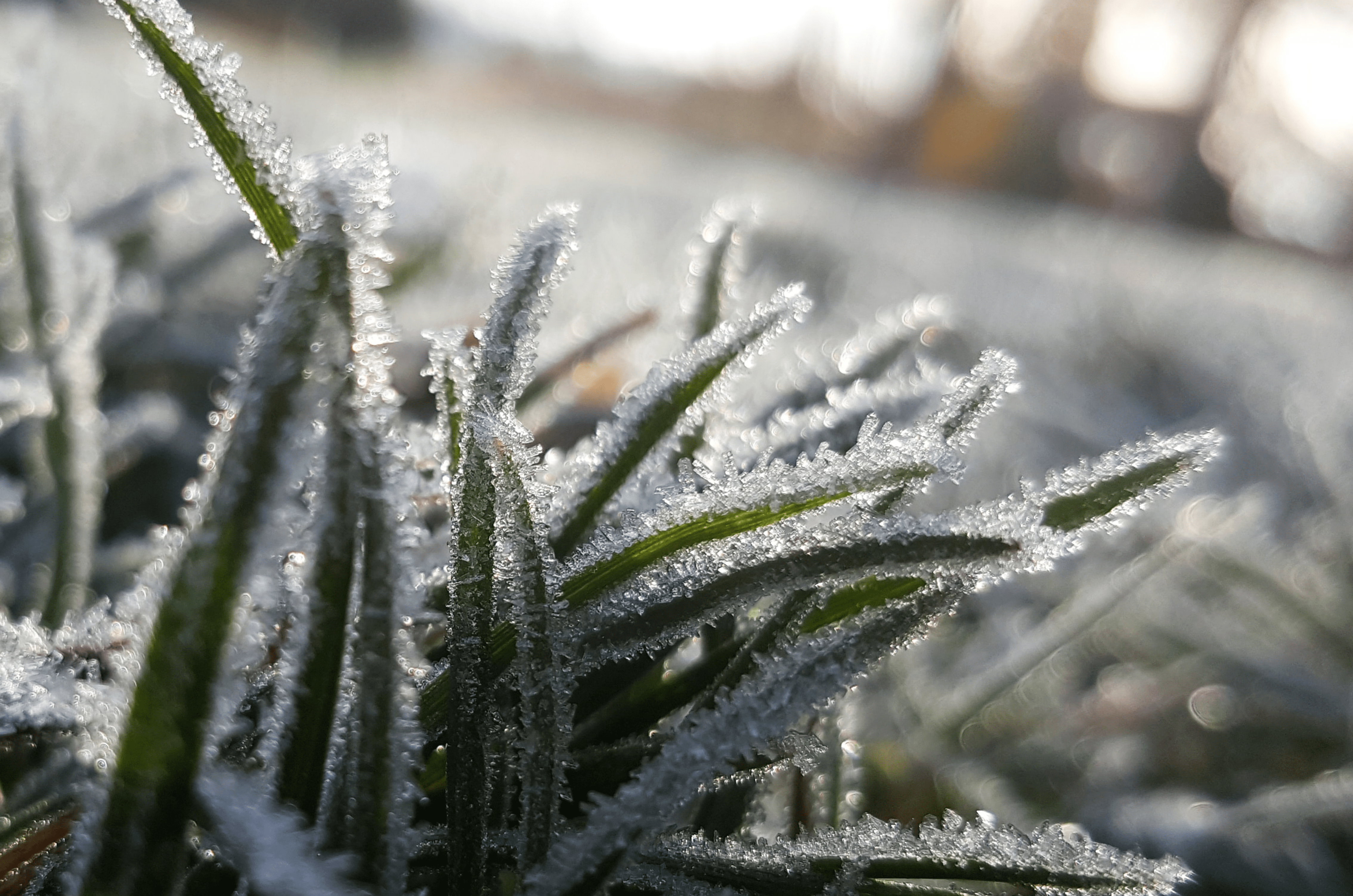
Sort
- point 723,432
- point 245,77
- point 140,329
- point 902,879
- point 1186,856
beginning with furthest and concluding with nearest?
point 245,77, point 140,329, point 1186,856, point 723,432, point 902,879

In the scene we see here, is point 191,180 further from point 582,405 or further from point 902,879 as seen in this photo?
point 902,879

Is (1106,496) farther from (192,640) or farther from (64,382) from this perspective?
(64,382)

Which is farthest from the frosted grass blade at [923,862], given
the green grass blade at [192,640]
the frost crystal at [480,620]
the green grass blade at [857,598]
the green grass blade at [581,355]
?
the green grass blade at [581,355]

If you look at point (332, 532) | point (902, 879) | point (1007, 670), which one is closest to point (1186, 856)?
point (1007, 670)

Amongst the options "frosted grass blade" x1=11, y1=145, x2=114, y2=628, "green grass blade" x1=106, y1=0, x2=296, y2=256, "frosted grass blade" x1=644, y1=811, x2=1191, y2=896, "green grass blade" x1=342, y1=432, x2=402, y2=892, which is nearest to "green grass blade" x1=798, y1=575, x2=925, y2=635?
"frosted grass blade" x1=644, y1=811, x2=1191, y2=896

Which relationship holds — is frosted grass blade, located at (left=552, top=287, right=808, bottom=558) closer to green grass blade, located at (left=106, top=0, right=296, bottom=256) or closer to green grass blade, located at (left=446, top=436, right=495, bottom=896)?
green grass blade, located at (left=446, top=436, right=495, bottom=896)

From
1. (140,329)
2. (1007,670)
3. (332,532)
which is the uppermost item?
(140,329)

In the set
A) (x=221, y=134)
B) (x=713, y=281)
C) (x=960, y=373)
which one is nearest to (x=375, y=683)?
(x=221, y=134)
